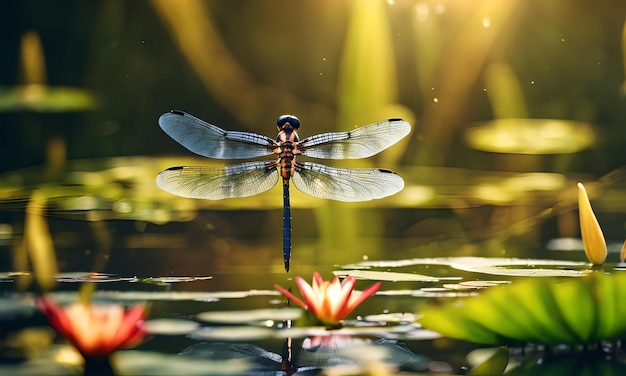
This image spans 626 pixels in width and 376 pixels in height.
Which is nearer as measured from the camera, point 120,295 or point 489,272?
point 120,295

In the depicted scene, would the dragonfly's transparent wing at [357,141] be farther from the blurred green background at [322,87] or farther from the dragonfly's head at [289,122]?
the blurred green background at [322,87]

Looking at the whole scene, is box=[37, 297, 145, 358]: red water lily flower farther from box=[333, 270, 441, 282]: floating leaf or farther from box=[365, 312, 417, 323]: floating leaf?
box=[333, 270, 441, 282]: floating leaf

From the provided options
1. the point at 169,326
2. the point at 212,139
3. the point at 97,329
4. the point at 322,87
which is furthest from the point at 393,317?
the point at 322,87

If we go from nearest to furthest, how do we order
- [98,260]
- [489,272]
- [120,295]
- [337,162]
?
[120,295] < [489,272] < [98,260] < [337,162]

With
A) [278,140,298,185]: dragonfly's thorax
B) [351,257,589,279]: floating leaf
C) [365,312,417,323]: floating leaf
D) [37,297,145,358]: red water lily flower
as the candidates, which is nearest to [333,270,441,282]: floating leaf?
[351,257,589,279]: floating leaf

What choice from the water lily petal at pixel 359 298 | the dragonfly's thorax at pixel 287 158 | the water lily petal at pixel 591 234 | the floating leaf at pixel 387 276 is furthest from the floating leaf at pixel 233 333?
the water lily petal at pixel 591 234

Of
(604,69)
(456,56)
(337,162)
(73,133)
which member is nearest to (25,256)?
(73,133)

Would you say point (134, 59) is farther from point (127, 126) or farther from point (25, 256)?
point (25, 256)
